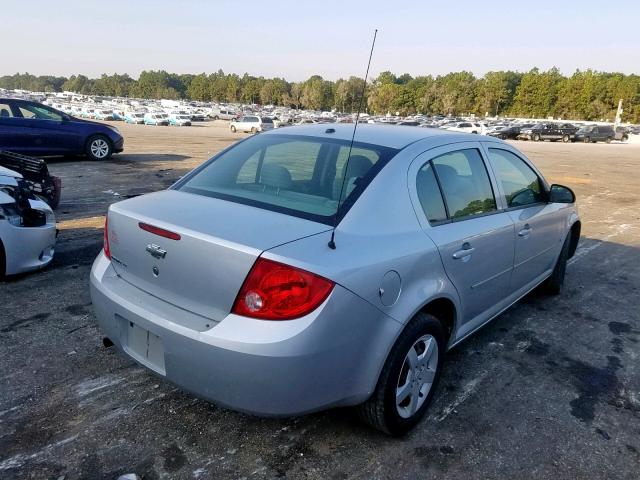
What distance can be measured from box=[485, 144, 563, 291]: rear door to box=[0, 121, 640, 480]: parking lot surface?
0.56 m

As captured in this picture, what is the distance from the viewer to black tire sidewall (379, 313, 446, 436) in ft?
8.28

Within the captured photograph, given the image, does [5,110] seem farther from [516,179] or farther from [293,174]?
[516,179]

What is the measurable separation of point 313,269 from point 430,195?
3.57 ft

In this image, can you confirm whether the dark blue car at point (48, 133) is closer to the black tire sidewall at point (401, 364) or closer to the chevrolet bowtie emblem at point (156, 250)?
the chevrolet bowtie emblem at point (156, 250)

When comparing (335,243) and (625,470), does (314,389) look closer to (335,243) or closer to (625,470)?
(335,243)

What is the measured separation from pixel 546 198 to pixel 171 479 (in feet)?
11.8

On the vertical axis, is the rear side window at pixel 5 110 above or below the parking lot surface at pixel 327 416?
above

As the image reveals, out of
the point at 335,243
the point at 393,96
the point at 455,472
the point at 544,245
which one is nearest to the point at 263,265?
the point at 335,243

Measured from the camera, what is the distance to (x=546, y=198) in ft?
14.1

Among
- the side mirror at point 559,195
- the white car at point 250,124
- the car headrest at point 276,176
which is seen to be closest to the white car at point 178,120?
the white car at point 250,124

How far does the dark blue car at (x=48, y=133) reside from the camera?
1202 centimetres

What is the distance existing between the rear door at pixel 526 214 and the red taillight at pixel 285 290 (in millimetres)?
2048

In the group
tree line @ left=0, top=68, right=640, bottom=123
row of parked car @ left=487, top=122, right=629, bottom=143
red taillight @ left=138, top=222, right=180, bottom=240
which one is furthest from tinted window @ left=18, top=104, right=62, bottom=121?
tree line @ left=0, top=68, right=640, bottom=123

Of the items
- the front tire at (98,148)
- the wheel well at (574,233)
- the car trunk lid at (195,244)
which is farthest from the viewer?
the front tire at (98,148)
